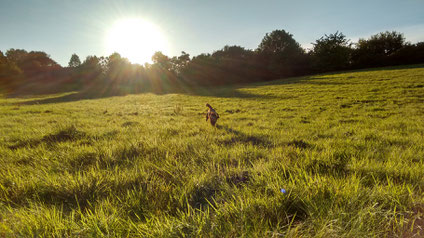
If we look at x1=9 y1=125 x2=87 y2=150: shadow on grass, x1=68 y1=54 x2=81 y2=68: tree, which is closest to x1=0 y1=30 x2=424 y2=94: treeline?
x1=68 y1=54 x2=81 y2=68: tree

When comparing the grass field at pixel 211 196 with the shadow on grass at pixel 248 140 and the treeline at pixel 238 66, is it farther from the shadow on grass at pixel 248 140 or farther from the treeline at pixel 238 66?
the treeline at pixel 238 66

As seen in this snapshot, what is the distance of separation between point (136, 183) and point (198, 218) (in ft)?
3.50

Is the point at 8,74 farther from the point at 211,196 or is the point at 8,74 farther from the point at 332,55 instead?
the point at 332,55

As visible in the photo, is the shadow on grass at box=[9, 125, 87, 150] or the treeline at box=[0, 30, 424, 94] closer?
the shadow on grass at box=[9, 125, 87, 150]

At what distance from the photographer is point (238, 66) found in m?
52.6

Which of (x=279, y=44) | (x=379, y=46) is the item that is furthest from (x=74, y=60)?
(x=379, y=46)

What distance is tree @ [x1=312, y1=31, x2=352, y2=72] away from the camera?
44938 mm

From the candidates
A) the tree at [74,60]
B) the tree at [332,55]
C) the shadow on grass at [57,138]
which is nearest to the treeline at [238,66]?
the tree at [332,55]

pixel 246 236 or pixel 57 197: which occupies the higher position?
pixel 57 197

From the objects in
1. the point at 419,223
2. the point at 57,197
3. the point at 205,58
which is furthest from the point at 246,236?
the point at 205,58

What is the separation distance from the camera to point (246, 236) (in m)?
1.19

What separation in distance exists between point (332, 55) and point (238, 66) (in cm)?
2567

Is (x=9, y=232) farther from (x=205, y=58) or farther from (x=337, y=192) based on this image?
(x=205, y=58)

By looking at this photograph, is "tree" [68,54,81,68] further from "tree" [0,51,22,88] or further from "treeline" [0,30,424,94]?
"tree" [0,51,22,88]
